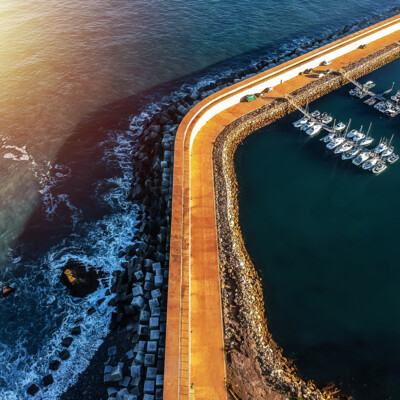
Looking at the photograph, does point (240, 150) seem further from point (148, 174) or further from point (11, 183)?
point (11, 183)

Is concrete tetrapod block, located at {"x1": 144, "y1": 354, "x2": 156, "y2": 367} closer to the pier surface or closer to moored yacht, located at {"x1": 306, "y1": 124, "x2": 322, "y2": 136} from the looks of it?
the pier surface

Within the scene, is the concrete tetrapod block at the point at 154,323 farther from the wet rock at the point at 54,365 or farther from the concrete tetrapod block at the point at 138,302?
the wet rock at the point at 54,365

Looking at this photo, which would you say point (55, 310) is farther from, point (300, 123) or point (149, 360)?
point (300, 123)

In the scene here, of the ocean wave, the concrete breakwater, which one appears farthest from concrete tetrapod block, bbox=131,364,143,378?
the concrete breakwater

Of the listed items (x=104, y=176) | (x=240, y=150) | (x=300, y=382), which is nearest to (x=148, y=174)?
(x=104, y=176)

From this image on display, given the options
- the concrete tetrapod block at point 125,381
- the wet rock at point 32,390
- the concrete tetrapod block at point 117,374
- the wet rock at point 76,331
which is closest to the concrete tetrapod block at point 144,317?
the concrete tetrapod block at point 117,374

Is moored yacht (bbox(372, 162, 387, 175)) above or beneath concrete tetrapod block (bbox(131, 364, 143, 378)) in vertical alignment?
above

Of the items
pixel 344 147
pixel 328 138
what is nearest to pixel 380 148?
pixel 344 147
